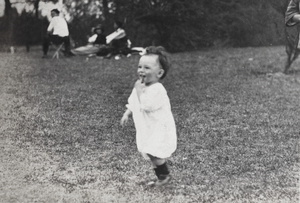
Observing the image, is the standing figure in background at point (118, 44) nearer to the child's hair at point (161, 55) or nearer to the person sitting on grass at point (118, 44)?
the person sitting on grass at point (118, 44)

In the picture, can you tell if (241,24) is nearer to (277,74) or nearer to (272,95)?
(277,74)

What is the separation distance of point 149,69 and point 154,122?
0.44 m

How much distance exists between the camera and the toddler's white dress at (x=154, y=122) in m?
4.09

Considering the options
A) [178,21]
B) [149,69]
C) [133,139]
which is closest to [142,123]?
[149,69]

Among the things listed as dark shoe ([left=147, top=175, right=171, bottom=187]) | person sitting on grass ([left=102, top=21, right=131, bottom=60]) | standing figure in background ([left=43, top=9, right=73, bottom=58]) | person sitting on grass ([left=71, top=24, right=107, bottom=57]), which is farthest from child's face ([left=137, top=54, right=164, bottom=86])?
person sitting on grass ([left=71, top=24, right=107, bottom=57])

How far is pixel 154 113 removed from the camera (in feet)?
13.6

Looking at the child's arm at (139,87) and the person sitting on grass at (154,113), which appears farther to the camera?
the child's arm at (139,87)

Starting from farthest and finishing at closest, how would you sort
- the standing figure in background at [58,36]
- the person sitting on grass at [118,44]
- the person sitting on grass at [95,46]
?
the person sitting on grass at [95,46], the person sitting on grass at [118,44], the standing figure in background at [58,36]

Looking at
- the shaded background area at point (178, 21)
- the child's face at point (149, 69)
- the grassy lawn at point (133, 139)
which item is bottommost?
the shaded background area at point (178, 21)

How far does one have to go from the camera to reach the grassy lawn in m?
4.09

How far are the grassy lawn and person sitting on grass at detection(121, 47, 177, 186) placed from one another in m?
0.29

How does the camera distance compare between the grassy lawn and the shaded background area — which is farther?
the shaded background area

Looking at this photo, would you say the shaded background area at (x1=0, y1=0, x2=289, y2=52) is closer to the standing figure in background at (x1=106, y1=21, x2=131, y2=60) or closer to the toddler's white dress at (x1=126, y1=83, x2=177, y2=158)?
the standing figure in background at (x1=106, y1=21, x2=131, y2=60)

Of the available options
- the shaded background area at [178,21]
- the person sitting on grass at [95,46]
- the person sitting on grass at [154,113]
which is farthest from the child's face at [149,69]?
the shaded background area at [178,21]
